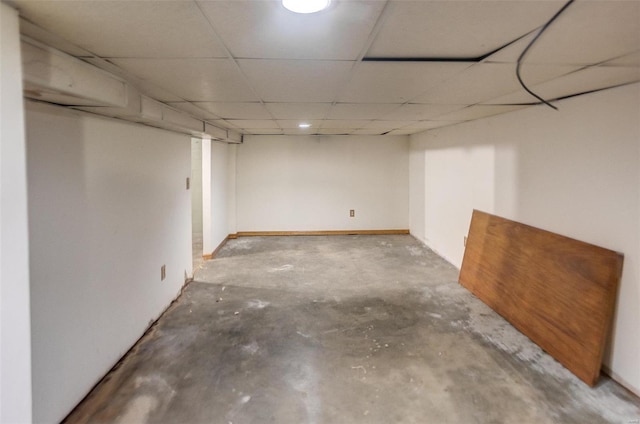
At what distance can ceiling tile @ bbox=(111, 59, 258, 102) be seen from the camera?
1717 millimetres

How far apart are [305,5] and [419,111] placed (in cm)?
243

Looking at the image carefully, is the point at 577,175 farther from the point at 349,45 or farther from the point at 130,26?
the point at 130,26

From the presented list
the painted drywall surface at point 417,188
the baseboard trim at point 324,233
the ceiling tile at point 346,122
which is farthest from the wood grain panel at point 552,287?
the baseboard trim at point 324,233

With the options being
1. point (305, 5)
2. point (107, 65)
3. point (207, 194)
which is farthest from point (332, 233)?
point (305, 5)

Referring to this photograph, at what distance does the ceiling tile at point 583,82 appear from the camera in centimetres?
187

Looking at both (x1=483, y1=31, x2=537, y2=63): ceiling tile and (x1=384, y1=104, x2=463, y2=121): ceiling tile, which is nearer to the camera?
(x1=483, y1=31, x2=537, y2=63): ceiling tile

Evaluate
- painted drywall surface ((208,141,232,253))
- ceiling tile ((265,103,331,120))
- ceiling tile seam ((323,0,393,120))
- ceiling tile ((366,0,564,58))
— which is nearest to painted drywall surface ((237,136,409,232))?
painted drywall surface ((208,141,232,253))

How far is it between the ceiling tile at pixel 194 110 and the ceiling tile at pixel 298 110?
0.60 m

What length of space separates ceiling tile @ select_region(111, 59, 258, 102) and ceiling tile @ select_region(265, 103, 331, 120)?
51 cm

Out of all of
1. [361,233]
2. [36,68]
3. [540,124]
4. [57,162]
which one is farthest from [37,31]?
[361,233]

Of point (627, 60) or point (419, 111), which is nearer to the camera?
point (627, 60)

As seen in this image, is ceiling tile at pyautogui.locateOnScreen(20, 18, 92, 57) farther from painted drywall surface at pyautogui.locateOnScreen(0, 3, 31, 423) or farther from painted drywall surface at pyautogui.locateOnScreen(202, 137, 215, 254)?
painted drywall surface at pyautogui.locateOnScreen(202, 137, 215, 254)

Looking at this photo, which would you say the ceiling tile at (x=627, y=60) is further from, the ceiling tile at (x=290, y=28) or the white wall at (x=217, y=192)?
the white wall at (x=217, y=192)

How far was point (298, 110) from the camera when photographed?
3.29 metres
